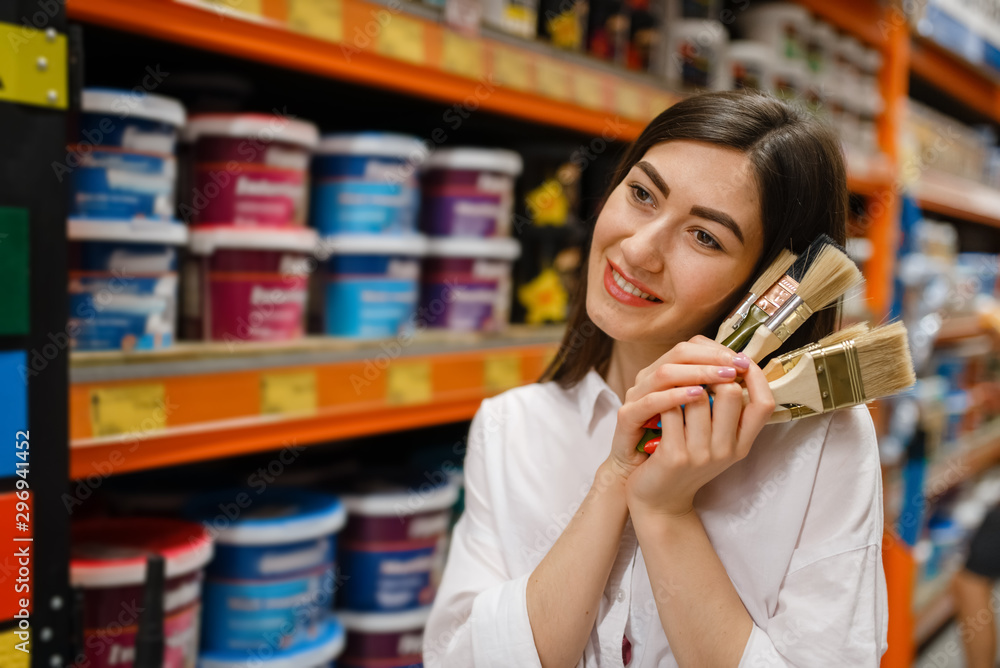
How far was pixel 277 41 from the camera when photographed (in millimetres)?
1293

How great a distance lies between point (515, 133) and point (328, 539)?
1.28 metres

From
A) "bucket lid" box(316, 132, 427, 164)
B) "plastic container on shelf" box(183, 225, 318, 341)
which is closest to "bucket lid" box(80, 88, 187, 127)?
"plastic container on shelf" box(183, 225, 318, 341)

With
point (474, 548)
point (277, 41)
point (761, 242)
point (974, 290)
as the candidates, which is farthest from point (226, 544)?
point (974, 290)

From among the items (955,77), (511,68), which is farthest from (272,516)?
(955,77)

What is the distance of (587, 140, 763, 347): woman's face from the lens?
0.86 meters

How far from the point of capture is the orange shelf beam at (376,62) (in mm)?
1134

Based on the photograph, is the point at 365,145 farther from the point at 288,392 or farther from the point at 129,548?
the point at 129,548

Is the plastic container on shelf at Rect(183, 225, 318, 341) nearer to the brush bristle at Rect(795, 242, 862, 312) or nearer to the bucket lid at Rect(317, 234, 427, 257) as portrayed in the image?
the bucket lid at Rect(317, 234, 427, 257)

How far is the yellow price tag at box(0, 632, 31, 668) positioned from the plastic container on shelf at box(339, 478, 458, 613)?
70 cm

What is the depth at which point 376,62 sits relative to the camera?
1.45 meters

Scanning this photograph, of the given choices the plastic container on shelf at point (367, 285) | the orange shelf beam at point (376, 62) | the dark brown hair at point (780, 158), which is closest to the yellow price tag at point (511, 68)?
the orange shelf beam at point (376, 62)

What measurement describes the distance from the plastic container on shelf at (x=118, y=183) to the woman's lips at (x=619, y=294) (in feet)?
2.43

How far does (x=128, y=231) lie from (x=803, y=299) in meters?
0.95

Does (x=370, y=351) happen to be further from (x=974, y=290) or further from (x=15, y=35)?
(x=974, y=290)
